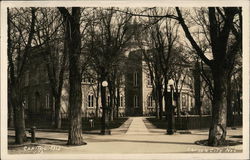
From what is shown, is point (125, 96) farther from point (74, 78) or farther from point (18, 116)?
point (74, 78)

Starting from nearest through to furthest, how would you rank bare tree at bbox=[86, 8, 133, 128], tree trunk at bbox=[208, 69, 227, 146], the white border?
the white border
tree trunk at bbox=[208, 69, 227, 146]
bare tree at bbox=[86, 8, 133, 128]

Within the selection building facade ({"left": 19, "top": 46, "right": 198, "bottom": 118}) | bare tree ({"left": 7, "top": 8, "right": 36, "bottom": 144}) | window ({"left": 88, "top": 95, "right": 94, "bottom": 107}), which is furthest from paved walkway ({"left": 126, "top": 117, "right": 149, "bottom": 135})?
window ({"left": 88, "top": 95, "right": 94, "bottom": 107})

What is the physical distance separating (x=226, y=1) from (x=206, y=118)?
1024 centimetres

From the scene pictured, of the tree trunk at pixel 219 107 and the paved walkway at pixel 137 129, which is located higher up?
the tree trunk at pixel 219 107

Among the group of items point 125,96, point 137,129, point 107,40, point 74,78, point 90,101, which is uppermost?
point 107,40

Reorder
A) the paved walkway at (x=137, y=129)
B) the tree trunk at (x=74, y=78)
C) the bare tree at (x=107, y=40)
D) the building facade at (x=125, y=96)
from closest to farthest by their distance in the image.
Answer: the tree trunk at (x=74, y=78) < the paved walkway at (x=137, y=129) < the bare tree at (x=107, y=40) < the building facade at (x=125, y=96)

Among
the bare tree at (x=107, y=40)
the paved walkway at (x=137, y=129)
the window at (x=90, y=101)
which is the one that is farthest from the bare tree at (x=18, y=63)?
the window at (x=90, y=101)

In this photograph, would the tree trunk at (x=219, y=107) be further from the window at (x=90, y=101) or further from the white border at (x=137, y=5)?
the window at (x=90, y=101)

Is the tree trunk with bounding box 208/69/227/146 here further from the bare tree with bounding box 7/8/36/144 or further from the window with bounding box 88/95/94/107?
the window with bounding box 88/95/94/107

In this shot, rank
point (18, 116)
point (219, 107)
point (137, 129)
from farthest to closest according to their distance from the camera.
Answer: point (137, 129) < point (18, 116) < point (219, 107)

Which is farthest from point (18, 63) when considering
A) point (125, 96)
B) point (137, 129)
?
point (125, 96)

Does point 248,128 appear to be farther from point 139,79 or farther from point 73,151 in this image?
point 139,79

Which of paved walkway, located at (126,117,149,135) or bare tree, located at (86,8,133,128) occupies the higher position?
bare tree, located at (86,8,133,128)

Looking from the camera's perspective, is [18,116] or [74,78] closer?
[74,78]
